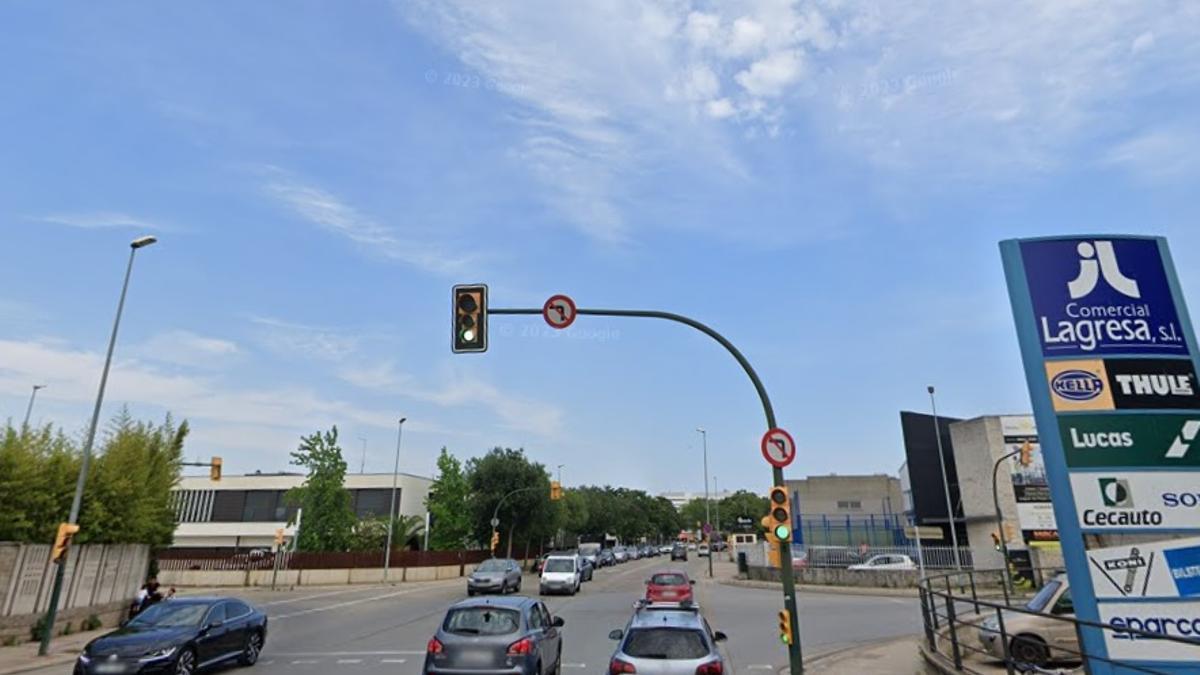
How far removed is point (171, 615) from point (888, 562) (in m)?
36.5

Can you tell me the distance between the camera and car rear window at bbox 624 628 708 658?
8594 millimetres

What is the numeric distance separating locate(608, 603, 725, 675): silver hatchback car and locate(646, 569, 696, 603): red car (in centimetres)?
1385

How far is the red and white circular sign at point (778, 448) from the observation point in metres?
11.5

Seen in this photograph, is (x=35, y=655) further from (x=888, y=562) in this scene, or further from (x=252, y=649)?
(x=888, y=562)

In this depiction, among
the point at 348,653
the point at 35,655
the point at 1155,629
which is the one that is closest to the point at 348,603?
the point at 35,655

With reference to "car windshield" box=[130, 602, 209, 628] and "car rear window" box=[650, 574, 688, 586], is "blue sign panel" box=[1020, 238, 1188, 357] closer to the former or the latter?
"car windshield" box=[130, 602, 209, 628]

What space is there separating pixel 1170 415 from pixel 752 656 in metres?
9.77

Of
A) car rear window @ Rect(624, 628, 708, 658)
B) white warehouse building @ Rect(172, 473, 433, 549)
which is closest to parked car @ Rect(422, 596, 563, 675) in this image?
car rear window @ Rect(624, 628, 708, 658)

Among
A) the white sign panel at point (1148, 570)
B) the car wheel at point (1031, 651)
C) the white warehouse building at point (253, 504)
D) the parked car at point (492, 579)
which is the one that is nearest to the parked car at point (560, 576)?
the parked car at point (492, 579)

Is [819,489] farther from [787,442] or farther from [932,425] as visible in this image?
[787,442]

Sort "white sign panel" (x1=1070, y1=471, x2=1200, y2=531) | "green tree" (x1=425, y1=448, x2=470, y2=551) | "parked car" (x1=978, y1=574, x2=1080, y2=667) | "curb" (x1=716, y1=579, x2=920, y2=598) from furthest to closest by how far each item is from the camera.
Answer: "green tree" (x1=425, y1=448, x2=470, y2=551)
"curb" (x1=716, y1=579, x2=920, y2=598)
"parked car" (x1=978, y1=574, x2=1080, y2=667)
"white sign panel" (x1=1070, y1=471, x2=1200, y2=531)

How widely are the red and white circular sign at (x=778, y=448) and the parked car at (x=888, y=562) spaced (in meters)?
29.3

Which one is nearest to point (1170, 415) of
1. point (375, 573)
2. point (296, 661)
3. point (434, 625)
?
point (296, 661)

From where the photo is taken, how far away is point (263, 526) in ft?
228
